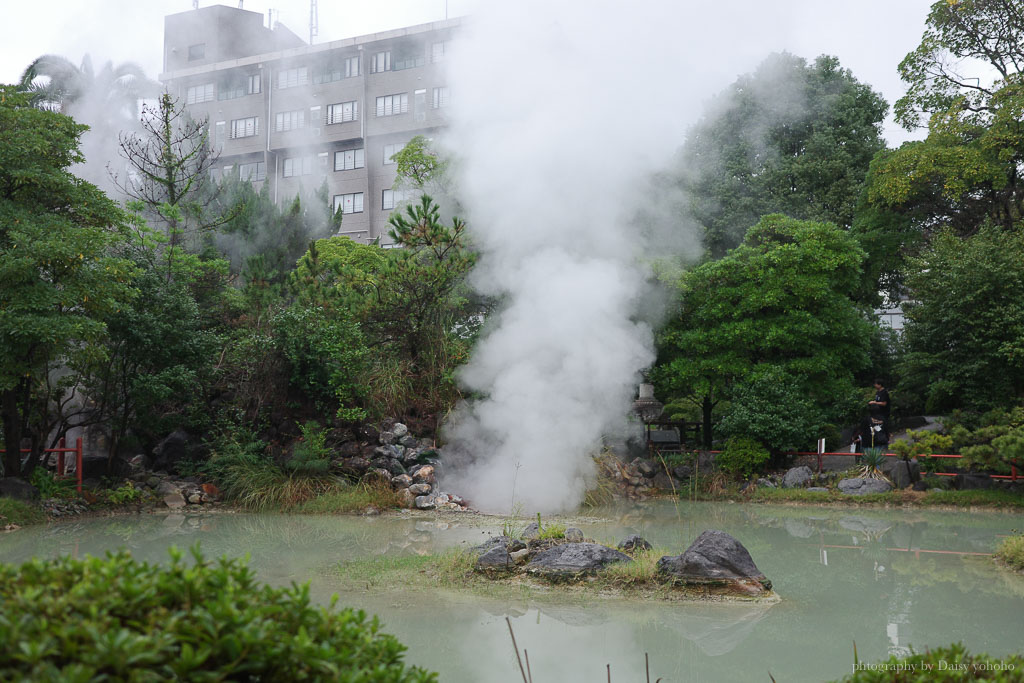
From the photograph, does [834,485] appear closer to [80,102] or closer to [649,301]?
[649,301]

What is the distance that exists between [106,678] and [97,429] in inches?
621

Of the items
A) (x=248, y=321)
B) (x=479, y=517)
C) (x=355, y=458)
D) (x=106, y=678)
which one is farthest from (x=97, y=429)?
(x=106, y=678)

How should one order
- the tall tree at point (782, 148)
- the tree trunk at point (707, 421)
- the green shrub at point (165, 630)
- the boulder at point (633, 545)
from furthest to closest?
1. the tall tree at point (782, 148)
2. the tree trunk at point (707, 421)
3. the boulder at point (633, 545)
4. the green shrub at point (165, 630)

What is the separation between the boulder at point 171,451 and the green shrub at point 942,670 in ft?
49.3

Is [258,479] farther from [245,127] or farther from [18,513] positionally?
[245,127]

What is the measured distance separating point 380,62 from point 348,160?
502cm

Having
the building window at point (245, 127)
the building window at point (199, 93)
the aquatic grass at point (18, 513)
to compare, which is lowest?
the aquatic grass at point (18, 513)

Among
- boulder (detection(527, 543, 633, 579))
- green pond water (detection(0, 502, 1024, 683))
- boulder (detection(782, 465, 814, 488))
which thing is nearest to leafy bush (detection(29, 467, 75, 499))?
green pond water (detection(0, 502, 1024, 683))

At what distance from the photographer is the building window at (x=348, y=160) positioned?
4141 centimetres

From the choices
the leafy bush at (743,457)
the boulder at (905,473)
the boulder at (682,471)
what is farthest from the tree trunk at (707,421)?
the boulder at (905,473)

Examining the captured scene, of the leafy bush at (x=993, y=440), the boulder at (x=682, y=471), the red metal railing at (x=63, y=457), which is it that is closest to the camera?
the red metal railing at (x=63, y=457)

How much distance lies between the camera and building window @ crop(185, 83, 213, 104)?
142ft

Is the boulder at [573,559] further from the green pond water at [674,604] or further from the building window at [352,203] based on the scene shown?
the building window at [352,203]

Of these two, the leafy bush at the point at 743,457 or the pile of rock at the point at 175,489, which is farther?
the leafy bush at the point at 743,457
